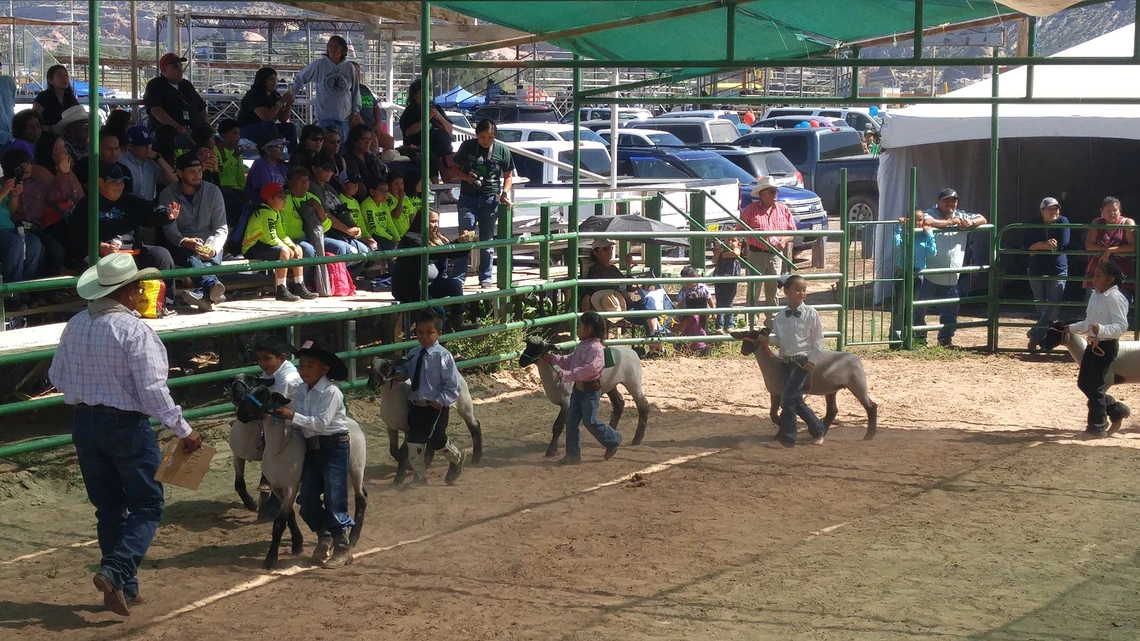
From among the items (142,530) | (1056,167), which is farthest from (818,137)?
(142,530)

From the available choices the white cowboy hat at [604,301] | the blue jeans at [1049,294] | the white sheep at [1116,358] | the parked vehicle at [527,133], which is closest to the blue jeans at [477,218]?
the white cowboy hat at [604,301]

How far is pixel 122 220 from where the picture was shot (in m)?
9.55

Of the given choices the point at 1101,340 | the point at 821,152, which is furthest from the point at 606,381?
the point at 821,152

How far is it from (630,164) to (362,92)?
35.4 feet

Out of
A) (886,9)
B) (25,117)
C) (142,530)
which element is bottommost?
(142,530)

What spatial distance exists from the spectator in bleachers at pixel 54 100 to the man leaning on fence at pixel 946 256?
Answer: 895cm

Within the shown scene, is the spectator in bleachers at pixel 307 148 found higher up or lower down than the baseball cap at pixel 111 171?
higher up

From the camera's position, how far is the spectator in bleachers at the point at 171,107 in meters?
11.4

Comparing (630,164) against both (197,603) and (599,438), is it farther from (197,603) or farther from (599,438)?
(197,603)

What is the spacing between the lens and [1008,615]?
6.18 metres

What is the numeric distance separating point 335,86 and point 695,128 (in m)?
18.7

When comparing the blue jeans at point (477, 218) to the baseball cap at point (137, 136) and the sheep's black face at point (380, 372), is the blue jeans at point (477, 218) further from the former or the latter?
the sheep's black face at point (380, 372)

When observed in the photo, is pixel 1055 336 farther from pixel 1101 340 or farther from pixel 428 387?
pixel 428 387

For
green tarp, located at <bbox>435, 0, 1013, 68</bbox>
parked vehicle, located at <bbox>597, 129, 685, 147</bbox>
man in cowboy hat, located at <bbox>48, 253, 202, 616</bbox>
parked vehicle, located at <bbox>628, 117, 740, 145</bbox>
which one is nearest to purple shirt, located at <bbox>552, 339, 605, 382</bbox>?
green tarp, located at <bbox>435, 0, 1013, 68</bbox>
